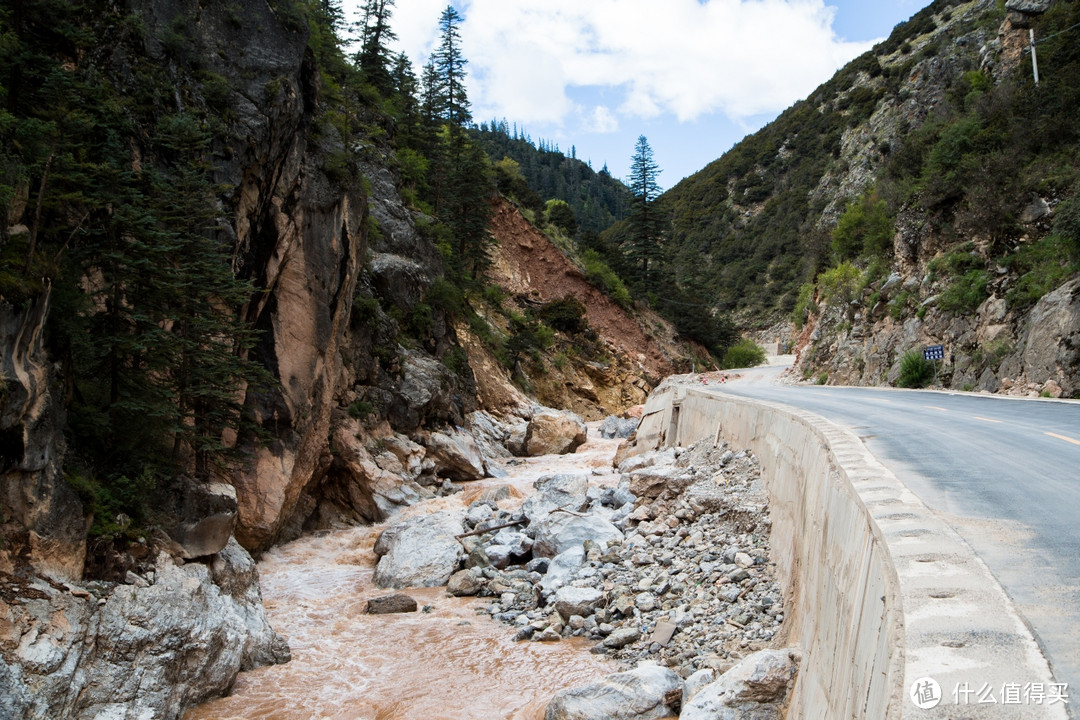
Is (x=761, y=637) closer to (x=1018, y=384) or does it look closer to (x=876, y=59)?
(x=1018, y=384)

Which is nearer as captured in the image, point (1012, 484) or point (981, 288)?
point (1012, 484)

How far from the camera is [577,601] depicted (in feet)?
35.7

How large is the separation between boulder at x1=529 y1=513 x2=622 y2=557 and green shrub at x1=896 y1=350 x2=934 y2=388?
14.8m

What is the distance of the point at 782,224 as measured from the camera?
80.2m

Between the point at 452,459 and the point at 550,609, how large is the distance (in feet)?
41.5

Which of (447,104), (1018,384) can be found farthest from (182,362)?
(447,104)

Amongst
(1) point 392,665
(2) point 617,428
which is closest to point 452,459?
(2) point 617,428

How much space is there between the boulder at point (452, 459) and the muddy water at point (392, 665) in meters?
9.23

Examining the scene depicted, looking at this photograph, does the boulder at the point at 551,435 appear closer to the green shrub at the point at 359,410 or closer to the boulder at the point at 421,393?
the boulder at the point at 421,393

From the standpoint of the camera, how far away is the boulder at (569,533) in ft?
44.3

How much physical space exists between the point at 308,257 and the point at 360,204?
10.5 ft

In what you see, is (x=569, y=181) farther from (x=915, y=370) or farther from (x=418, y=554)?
(x=418, y=554)

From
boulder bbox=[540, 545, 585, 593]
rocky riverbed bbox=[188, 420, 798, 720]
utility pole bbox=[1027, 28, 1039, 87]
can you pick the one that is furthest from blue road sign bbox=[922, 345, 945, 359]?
boulder bbox=[540, 545, 585, 593]

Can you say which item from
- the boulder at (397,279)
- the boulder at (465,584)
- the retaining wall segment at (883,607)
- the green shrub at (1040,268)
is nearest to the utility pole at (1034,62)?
the green shrub at (1040,268)
